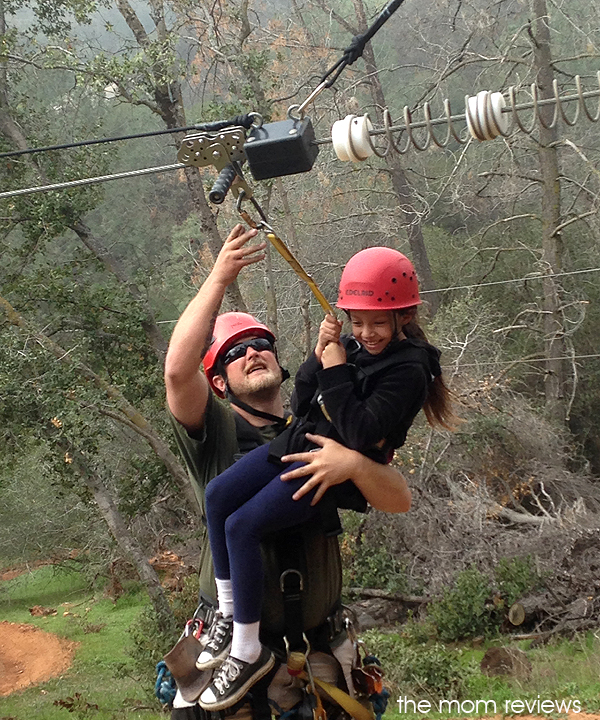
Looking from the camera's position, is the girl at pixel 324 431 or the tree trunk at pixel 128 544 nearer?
the girl at pixel 324 431

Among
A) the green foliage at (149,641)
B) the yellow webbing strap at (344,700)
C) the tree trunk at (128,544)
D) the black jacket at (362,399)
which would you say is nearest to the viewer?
the black jacket at (362,399)

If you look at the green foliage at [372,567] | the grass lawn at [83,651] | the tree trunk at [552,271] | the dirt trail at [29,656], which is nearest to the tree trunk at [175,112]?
the green foliage at [372,567]

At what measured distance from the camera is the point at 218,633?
2605mm

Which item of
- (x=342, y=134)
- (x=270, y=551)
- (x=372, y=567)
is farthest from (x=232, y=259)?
(x=372, y=567)

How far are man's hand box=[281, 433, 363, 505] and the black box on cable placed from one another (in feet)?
2.85

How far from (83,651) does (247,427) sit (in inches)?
569

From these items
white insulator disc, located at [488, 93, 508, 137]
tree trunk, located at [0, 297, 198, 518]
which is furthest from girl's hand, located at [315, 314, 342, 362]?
tree trunk, located at [0, 297, 198, 518]

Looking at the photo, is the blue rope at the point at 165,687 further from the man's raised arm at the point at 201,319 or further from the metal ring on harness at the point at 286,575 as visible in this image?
the man's raised arm at the point at 201,319

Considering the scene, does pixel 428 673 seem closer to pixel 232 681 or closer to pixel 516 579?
pixel 516 579

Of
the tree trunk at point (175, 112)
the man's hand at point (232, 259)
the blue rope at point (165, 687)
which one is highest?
the tree trunk at point (175, 112)

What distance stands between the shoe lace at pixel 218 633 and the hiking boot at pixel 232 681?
0.23 ft

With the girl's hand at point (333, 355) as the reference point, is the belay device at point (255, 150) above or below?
above

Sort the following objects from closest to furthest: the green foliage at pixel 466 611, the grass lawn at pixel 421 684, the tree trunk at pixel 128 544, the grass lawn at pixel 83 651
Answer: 1. the grass lawn at pixel 421 684
2. the grass lawn at pixel 83 651
3. the green foliage at pixel 466 611
4. the tree trunk at pixel 128 544

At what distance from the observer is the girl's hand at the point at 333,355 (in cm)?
245
